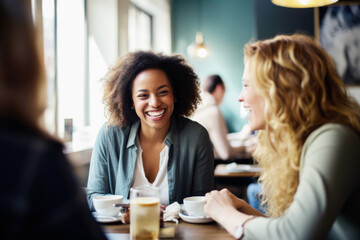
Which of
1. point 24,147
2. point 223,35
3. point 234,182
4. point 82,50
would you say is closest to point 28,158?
point 24,147

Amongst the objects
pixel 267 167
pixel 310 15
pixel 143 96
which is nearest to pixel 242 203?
pixel 267 167

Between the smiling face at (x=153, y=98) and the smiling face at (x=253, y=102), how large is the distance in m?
0.69

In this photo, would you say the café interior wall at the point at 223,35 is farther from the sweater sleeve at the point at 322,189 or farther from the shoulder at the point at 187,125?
the sweater sleeve at the point at 322,189

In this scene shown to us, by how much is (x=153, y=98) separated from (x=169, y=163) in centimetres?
34

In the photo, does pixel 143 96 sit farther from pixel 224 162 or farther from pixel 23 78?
pixel 224 162

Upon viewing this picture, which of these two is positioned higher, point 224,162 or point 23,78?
point 23,78

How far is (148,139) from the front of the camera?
6.77ft

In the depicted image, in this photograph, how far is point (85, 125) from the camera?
3836mm

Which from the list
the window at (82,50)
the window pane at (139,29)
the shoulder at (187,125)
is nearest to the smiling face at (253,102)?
the shoulder at (187,125)

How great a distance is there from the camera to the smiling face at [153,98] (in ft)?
6.51

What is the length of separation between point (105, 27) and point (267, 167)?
2.98 metres

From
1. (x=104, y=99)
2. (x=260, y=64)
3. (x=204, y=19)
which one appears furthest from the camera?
(x=204, y=19)

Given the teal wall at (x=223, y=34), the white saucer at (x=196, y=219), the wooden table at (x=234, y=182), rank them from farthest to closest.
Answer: the teal wall at (x=223, y=34)
the wooden table at (x=234, y=182)
the white saucer at (x=196, y=219)

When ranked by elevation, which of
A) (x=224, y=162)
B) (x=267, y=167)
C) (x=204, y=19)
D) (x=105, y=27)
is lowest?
(x=224, y=162)
